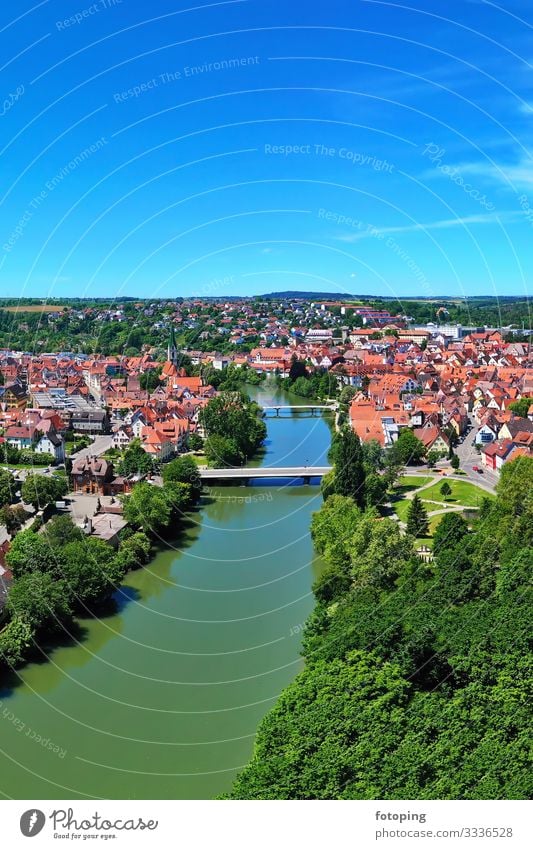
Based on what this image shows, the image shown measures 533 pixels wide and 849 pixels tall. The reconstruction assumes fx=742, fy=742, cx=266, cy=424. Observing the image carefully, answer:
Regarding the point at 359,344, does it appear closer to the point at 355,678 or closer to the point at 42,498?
the point at 42,498

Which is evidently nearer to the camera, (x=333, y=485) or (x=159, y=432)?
(x=333, y=485)

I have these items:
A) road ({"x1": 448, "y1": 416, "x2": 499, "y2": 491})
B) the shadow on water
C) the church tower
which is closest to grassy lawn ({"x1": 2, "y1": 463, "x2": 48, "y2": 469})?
the shadow on water

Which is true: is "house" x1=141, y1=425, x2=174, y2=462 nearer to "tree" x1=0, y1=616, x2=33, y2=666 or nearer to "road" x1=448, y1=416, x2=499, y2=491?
"road" x1=448, y1=416, x2=499, y2=491

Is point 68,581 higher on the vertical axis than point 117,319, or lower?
lower

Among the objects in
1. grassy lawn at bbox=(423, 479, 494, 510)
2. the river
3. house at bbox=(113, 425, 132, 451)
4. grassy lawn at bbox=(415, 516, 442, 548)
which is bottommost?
the river

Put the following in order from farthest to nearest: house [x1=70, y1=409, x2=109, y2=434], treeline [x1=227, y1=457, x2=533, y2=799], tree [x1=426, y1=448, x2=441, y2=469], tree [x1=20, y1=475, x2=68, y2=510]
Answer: house [x1=70, y1=409, x2=109, y2=434] < tree [x1=426, y1=448, x2=441, y2=469] < tree [x1=20, y1=475, x2=68, y2=510] < treeline [x1=227, y1=457, x2=533, y2=799]

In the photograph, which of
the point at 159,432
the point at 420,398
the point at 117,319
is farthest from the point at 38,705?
the point at 117,319

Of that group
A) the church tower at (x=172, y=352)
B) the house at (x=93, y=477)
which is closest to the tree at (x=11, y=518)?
the house at (x=93, y=477)
